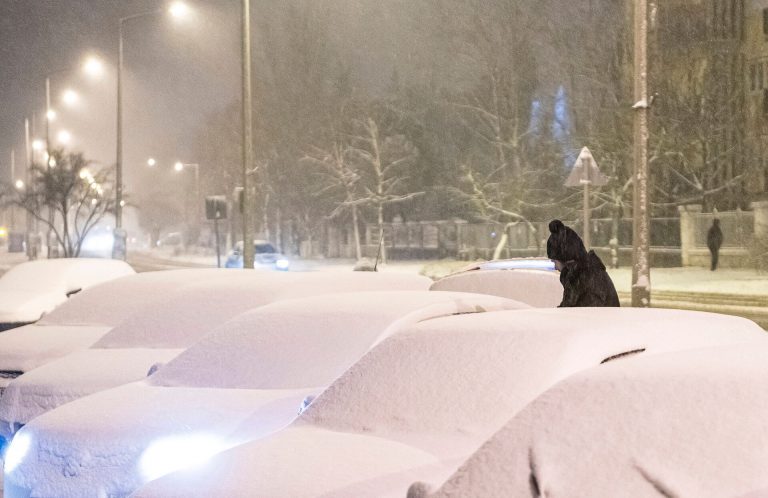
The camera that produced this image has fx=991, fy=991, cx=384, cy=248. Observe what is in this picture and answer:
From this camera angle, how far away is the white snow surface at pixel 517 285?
10.2 metres

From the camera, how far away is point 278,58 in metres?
50.4

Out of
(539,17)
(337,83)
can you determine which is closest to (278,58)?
(337,83)

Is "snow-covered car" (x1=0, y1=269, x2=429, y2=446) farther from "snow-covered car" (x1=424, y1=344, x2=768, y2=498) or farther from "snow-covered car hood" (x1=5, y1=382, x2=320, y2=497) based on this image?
"snow-covered car" (x1=424, y1=344, x2=768, y2=498)

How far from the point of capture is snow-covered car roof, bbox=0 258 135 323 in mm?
13438

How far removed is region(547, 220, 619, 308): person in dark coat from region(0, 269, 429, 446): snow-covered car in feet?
5.59

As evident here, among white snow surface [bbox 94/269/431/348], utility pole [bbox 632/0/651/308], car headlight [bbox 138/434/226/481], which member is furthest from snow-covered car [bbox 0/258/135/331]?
car headlight [bbox 138/434/226/481]

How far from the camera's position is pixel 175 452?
5461mm

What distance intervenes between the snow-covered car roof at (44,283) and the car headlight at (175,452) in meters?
8.53

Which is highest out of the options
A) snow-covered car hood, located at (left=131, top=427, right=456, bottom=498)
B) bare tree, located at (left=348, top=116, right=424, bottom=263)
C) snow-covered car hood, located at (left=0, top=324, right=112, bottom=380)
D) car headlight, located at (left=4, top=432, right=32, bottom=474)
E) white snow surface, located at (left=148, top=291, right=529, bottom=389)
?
bare tree, located at (left=348, top=116, right=424, bottom=263)

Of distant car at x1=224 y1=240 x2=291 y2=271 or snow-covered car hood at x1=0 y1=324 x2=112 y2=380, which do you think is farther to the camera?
distant car at x1=224 y1=240 x2=291 y2=271

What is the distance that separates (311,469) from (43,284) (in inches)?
453

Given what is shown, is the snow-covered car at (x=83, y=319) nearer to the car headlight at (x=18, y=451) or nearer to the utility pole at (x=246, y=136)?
the car headlight at (x=18, y=451)

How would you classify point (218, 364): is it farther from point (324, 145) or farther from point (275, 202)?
point (275, 202)

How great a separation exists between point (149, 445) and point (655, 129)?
31399mm
